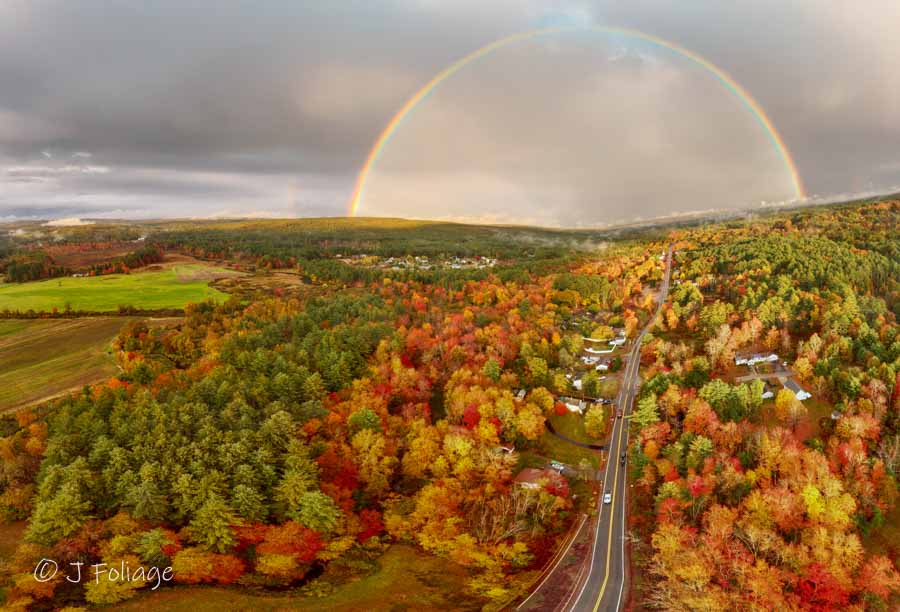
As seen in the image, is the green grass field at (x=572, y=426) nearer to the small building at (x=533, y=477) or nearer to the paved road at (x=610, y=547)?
the paved road at (x=610, y=547)

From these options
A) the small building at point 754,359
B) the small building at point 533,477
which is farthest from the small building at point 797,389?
the small building at point 533,477

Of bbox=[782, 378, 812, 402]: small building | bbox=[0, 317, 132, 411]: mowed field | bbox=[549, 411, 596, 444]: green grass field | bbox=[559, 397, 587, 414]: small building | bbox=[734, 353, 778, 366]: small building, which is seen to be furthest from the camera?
bbox=[734, 353, 778, 366]: small building

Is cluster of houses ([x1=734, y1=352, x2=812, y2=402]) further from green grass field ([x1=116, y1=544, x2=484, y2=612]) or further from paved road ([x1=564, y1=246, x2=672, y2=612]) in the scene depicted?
green grass field ([x1=116, y1=544, x2=484, y2=612])

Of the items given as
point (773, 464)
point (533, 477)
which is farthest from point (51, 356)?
point (773, 464)

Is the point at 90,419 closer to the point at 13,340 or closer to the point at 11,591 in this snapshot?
the point at 11,591

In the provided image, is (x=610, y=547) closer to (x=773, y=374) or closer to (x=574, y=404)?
(x=574, y=404)

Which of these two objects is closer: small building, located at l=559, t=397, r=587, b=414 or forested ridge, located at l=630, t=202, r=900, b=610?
forested ridge, located at l=630, t=202, r=900, b=610

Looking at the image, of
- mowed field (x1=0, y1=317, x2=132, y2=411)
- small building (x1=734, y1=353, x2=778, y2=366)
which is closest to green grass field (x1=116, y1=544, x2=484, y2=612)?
mowed field (x1=0, y1=317, x2=132, y2=411)
